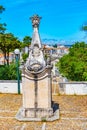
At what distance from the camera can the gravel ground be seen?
42.4ft

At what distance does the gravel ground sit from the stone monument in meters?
0.60

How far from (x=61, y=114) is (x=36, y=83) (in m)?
2.23

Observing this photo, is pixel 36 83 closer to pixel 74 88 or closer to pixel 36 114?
pixel 36 114

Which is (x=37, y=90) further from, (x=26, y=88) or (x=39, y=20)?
(x=39, y=20)

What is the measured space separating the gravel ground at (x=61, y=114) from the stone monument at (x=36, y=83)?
1.96 ft

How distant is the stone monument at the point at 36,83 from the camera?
46.3 feet

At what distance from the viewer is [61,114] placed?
15.1m

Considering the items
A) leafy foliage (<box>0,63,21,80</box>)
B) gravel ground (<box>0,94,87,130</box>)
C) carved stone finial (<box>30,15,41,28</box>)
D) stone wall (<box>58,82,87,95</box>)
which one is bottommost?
gravel ground (<box>0,94,87,130</box>)

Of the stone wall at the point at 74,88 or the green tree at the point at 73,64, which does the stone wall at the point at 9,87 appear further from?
the green tree at the point at 73,64

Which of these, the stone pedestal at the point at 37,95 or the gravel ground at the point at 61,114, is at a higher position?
the stone pedestal at the point at 37,95

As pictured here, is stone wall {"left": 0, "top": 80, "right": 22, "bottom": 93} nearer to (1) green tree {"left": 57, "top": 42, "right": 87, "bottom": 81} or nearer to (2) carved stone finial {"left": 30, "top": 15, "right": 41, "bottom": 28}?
(1) green tree {"left": 57, "top": 42, "right": 87, "bottom": 81}

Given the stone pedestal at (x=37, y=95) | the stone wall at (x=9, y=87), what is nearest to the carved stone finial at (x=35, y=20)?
the stone pedestal at (x=37, y=95)

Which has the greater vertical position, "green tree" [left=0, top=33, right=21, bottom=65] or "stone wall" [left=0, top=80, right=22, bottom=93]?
"green tree" [left=0, top=33, right=21, bottom=65]

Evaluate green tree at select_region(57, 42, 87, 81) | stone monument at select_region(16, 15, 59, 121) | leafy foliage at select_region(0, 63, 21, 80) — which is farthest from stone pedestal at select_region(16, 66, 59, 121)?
green tree at select_region(57, 42, 87, 81)
